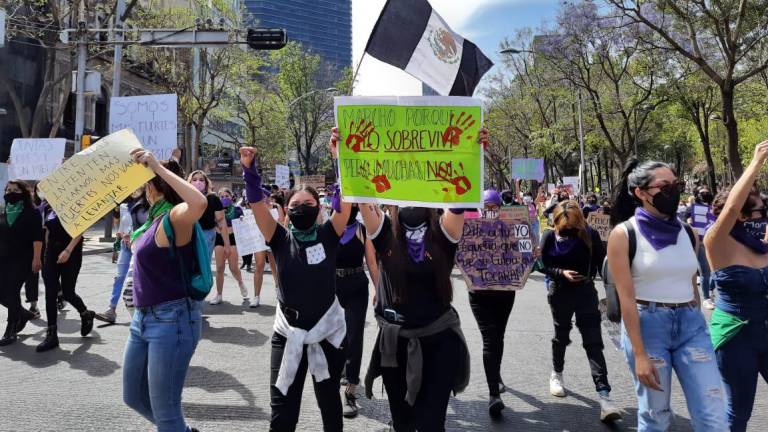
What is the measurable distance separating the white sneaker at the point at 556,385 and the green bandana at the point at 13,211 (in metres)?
6.06

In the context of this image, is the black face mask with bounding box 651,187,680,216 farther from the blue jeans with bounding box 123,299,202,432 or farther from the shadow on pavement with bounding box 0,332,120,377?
the shadow on pavement with bounding box 0,332,120,377

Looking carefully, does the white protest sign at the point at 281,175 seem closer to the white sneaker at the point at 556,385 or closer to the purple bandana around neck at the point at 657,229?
the white sneaker at the point at 556,385

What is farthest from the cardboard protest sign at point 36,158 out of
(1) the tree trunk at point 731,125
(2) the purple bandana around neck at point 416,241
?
(1) the tree trunk at point 731,125

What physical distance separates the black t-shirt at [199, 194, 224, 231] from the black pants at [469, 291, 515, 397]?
12.3 feet

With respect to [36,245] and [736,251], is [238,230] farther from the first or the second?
[736,251]

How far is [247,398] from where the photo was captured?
5035 millimetres

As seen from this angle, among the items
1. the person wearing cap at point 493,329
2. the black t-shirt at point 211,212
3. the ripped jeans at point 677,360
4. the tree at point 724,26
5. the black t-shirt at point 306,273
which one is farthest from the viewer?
the tree at point 724,26

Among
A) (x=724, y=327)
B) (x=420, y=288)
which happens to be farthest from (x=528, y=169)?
(x=420, y=288)

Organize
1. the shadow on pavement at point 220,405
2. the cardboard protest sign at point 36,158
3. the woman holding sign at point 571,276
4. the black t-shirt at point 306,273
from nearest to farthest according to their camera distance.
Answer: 1. the black t-shirt at point 306,273
2. the shadow on pavement at point 220,405
3. the woman holding sign at point 571,276
4. the cardboard protest sign at point 36,158

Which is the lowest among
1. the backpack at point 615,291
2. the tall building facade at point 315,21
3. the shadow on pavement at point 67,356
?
the shadow on pavement at point 67,356

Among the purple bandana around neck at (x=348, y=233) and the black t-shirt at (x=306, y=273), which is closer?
the black t-shirt at (x=306, y=273)

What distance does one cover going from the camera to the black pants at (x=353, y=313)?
4848 millimetres

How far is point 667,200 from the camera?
125 inches

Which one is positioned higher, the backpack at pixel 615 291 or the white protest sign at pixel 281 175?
the white protest sign at pixel 281 175
